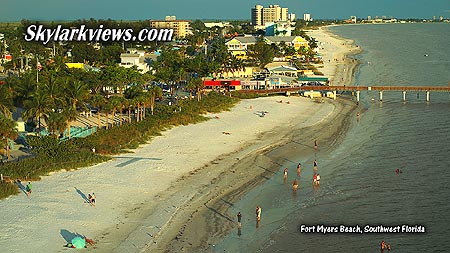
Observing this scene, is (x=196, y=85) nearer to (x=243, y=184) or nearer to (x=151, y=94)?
(x=151, y=94)

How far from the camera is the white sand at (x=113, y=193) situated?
80.9 ft

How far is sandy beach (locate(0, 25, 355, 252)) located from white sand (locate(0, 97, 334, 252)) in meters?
0.04

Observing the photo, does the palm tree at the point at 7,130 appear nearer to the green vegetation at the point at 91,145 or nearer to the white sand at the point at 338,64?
the green vegetation at the point at 91,145

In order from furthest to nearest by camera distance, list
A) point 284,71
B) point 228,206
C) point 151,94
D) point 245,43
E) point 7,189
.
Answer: point 245,43
point 284,71
point 151,94
point 228,206
point 7,189

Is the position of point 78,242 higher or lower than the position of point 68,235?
higher

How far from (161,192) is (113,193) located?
2.56 m

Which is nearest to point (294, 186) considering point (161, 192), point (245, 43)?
point (161, 192)

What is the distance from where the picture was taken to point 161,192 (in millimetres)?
31250

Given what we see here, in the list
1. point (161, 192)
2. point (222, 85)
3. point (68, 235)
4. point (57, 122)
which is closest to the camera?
point (68, 235)

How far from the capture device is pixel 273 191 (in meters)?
33.2

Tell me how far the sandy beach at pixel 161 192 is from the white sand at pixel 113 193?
43mm

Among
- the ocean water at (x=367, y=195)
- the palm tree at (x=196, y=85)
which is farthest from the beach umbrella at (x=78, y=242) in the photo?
the palm tree at (x=196, y=85)

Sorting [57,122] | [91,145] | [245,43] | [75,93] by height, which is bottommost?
[91,145]

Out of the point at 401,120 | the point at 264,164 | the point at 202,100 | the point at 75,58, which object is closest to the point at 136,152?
the point at 264,164
